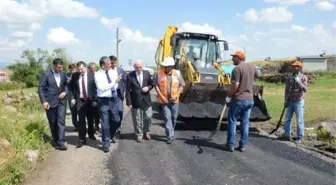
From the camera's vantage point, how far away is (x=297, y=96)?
902cm

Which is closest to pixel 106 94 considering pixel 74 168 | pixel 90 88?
pixel 90 88

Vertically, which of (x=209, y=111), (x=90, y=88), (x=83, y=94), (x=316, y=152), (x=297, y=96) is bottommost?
(x=316, y=152)

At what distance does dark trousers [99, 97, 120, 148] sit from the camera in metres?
7.89

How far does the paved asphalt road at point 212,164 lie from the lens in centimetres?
600

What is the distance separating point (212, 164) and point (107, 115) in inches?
97.3

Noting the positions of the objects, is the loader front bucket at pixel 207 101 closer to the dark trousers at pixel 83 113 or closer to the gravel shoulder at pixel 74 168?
the dark trousers at pixel 83 113

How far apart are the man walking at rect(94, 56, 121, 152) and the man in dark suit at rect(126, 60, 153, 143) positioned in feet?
2.05

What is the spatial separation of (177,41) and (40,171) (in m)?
8.30

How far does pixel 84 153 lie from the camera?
305 inches

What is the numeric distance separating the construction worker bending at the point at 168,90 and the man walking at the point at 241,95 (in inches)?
51.9

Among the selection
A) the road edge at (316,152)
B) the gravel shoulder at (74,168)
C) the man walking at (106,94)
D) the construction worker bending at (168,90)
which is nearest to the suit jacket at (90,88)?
the man walking at (106,94)

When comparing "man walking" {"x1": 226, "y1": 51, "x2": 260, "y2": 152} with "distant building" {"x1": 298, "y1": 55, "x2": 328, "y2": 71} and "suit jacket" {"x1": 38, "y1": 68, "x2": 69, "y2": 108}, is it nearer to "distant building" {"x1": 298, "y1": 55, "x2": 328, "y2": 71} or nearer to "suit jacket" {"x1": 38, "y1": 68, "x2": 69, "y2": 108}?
"suit jacket" {"x1": 38, "y1": 68, "x2": 69, "y2": 108}

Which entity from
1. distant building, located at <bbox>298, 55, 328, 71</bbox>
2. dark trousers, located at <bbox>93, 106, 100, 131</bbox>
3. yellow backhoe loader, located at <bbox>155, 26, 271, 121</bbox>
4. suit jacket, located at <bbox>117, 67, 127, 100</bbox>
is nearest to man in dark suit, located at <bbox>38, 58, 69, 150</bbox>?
dark trousers, located at <bbox>93, 106, 100, 131</bbox>

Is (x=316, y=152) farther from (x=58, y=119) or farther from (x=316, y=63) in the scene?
(x=316, y=63)
